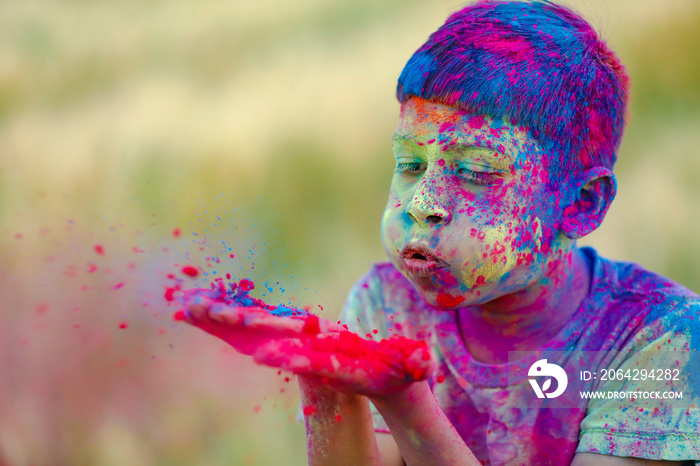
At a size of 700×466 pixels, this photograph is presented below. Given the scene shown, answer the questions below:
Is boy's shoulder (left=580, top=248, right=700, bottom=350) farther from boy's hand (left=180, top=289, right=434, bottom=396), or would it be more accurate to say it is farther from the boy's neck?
boy's hand (left=180, top=289, right=434, bottom=396)

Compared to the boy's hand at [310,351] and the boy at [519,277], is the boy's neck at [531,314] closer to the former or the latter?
the boy at [519,277]

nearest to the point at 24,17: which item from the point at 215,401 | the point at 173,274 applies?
the point at 215,401

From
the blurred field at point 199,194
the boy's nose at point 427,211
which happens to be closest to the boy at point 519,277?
the boy's nose at point 427,211

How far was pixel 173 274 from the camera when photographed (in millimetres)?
1245

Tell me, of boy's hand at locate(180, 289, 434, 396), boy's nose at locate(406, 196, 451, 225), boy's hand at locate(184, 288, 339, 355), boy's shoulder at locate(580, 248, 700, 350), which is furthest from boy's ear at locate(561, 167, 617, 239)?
boy's hand at locate(184, 288, 339, 355)

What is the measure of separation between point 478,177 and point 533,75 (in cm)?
21

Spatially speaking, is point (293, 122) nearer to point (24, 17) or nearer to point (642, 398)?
point (24, 17)

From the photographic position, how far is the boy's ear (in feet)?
3.99

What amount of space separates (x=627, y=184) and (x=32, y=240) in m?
2.21

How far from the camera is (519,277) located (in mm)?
1160

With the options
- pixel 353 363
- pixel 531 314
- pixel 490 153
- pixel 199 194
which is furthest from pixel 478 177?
pixel 199 194

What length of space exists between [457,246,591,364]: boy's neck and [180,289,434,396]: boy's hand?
0.42m

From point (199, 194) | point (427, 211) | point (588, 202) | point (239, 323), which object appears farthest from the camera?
point (199, 194)

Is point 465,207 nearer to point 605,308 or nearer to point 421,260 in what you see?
point 421,260
